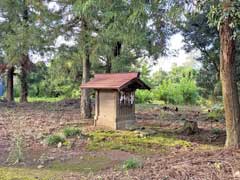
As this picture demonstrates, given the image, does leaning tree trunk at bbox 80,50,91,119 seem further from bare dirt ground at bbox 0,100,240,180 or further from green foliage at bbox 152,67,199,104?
green foliage at bbox 152,67,199,104

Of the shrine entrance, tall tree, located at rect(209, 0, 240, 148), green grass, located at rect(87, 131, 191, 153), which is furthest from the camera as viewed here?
the shrine entrance

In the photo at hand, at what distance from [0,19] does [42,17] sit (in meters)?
5.73

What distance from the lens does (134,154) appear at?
541 centimetres

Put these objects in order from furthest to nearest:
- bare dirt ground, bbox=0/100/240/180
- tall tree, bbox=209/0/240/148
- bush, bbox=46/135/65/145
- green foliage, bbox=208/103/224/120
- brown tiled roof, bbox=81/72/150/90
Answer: green foliage, bbox=208/103/224/120 < brown tiled roof, bbox=81/72/150/90 < bush, bbox=46/135/65/145 < tall tree, bbox=209/0/240/148 < bare dirt ground, bbox=0/100/240/180

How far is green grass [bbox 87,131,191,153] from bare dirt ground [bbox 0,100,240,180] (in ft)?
0.70

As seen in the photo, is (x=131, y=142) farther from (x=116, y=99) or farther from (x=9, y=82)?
(x=9, y=82)

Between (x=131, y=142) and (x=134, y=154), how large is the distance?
0.90 metres

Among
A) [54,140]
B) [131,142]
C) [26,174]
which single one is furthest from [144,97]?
[26,174]

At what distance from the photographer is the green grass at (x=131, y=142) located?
5.85 meters

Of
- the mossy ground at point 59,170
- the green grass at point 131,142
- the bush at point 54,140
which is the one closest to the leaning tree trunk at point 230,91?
the green grass at point 131,142

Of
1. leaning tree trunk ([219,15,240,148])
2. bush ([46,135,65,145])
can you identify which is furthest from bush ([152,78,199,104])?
leaning tree trunk ([219,15,240,148])

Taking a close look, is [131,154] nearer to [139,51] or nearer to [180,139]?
[180,139]

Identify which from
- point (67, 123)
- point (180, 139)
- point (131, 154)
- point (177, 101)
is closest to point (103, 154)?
point (131, 154)

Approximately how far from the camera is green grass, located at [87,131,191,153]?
5847mm
